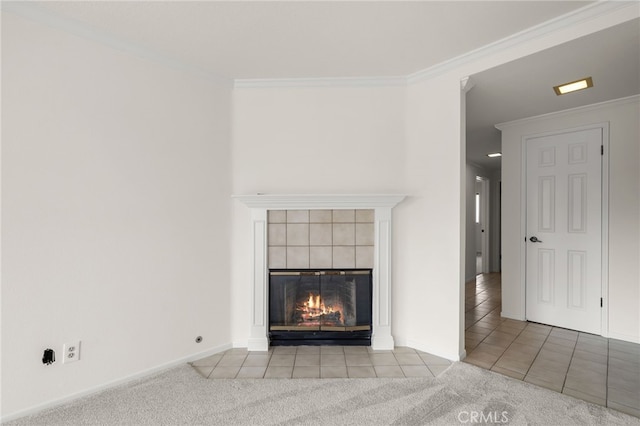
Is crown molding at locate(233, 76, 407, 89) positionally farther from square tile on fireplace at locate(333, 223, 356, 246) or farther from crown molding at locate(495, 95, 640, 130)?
crown molding at locate(495, 95, 640, 130)

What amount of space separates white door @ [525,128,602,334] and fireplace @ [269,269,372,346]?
218 cm

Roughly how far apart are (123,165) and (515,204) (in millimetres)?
4065

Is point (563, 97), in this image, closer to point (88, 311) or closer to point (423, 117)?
point (423, 117)

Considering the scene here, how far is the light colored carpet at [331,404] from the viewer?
5.89 feet

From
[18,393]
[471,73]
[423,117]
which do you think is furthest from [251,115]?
[18,393]

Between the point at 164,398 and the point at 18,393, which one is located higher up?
the point at 18,393

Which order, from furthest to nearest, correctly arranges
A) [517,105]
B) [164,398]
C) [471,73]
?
[517,105] < [471,73] < [164,398]

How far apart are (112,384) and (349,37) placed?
3.02m

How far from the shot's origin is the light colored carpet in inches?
70.7

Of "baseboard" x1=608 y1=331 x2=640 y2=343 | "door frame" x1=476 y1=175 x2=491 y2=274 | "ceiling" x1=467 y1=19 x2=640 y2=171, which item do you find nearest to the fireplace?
"ceiling" x1=467 y1=19 x2=640 y2=171

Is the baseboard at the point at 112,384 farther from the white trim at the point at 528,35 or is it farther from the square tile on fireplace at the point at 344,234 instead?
the white trim at the point at 528,35

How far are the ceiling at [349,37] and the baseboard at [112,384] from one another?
96.3 inches

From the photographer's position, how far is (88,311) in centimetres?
209

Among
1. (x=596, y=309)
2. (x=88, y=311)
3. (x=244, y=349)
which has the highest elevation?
(x=88, y=311)
